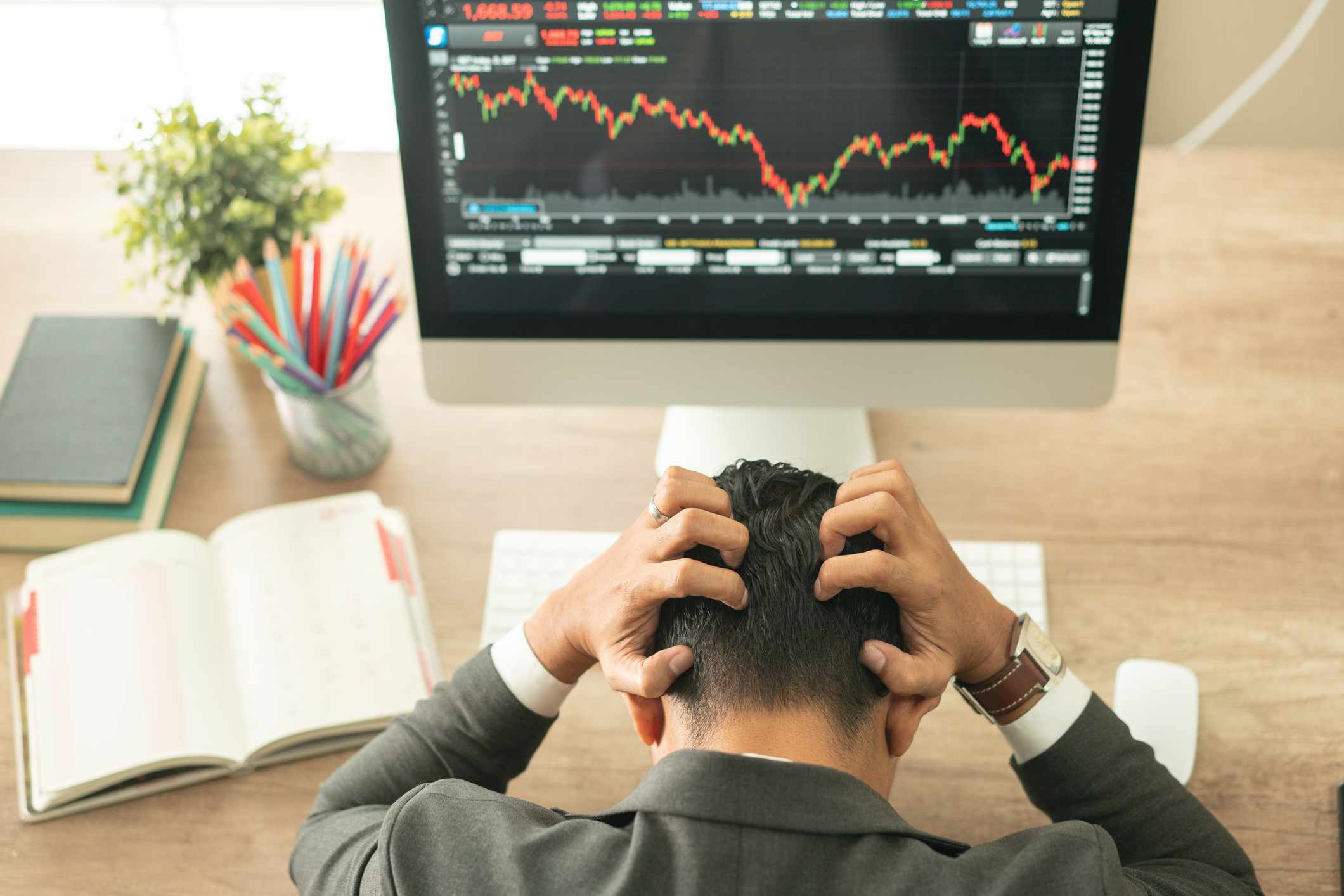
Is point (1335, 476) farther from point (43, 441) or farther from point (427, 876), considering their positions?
point (43, 441)

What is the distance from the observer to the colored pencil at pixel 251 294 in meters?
1.15

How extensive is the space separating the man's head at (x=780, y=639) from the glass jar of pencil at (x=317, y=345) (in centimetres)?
54

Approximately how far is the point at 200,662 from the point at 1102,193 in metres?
0.91

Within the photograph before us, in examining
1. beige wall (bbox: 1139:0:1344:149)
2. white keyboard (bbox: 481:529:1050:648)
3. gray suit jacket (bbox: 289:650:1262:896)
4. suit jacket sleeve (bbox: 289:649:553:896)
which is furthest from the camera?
beige wall (bbox: 1139:0:1344:149)

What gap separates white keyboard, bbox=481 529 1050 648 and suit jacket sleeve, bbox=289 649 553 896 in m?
0.15

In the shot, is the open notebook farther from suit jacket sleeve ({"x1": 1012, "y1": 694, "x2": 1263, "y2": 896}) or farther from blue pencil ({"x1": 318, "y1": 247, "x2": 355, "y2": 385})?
suit jacket sleeve ({"x1": 1012, "y1": 694, "x2": 1263, "y2": 896})

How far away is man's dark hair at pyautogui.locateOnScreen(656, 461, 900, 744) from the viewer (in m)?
0.71

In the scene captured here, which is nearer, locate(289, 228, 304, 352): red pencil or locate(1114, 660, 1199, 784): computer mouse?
locate(1114, 660, 1199, 784): computer mouse

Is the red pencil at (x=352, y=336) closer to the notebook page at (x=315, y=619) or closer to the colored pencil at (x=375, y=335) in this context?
the colored pencil at (x=375, y=335)

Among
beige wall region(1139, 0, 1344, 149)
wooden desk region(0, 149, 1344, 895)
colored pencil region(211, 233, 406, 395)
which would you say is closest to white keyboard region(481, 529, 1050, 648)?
wooden desk region(0, 149, 1344, 895)

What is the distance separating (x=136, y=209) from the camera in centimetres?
123

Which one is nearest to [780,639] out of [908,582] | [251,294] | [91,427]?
[908,582]

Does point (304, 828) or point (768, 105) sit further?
point (768, 105)

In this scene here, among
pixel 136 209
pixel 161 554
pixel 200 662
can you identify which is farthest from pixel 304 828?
pixel 136 209
